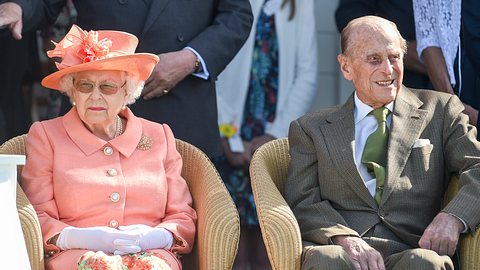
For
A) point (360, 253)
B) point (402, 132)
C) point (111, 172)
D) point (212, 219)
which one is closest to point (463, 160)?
point (402, 132)

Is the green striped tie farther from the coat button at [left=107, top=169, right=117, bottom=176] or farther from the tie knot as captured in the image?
the coat button at [left=107, top=169, right=117, bottom=176]

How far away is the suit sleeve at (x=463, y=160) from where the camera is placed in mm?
4891

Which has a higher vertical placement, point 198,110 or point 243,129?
point 198,110

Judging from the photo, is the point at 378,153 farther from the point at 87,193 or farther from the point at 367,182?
the point at 87,193

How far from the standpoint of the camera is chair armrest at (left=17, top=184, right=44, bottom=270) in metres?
4.67

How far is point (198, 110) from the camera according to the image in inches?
233

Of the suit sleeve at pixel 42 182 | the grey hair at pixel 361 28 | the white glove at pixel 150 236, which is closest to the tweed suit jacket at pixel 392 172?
the grey hair at pixel 361 28

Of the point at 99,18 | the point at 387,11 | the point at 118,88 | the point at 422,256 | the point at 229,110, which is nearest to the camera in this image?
the point at 422,256

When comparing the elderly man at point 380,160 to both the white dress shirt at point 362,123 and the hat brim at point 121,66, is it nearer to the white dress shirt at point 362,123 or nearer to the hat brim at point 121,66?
the white dress shirt at point 362,123

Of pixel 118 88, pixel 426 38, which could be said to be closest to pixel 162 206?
pixel 118 88

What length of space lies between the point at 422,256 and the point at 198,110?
167 centimetres

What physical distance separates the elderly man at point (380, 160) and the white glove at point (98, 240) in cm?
76

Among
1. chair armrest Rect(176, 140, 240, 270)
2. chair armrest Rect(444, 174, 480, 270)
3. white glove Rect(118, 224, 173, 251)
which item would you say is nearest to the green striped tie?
chair armrest Rect(444, 174, 480, 270)

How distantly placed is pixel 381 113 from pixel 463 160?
433 millimetres
